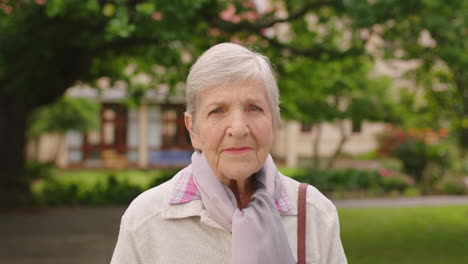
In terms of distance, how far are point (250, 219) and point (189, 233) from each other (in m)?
0.25

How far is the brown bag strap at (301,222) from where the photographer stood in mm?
2256

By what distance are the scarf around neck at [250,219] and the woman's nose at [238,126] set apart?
7.3 inches

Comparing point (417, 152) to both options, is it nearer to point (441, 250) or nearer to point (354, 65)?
point (354, 65)

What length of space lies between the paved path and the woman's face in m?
8.09

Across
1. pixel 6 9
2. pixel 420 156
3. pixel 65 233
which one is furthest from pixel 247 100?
pixel 420 156

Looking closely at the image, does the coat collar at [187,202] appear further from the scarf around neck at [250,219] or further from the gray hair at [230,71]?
the gray hair at [230,71]

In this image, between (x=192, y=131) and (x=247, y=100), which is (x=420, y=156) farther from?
(x=247, y=100)

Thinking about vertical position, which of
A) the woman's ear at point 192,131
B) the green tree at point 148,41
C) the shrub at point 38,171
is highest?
the green tree at point 148,41

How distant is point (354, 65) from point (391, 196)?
8.59m

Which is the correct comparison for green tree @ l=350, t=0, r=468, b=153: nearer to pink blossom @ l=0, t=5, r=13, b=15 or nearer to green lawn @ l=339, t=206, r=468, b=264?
green lawn @ l=339, t=206, r=468, b=264

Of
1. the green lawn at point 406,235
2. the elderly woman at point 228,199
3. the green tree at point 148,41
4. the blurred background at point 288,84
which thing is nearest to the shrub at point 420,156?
the blurred background at point 288,84

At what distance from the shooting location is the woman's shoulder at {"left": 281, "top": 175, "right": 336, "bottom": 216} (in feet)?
7.71

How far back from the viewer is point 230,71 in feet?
7.23

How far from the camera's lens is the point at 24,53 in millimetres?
13188
